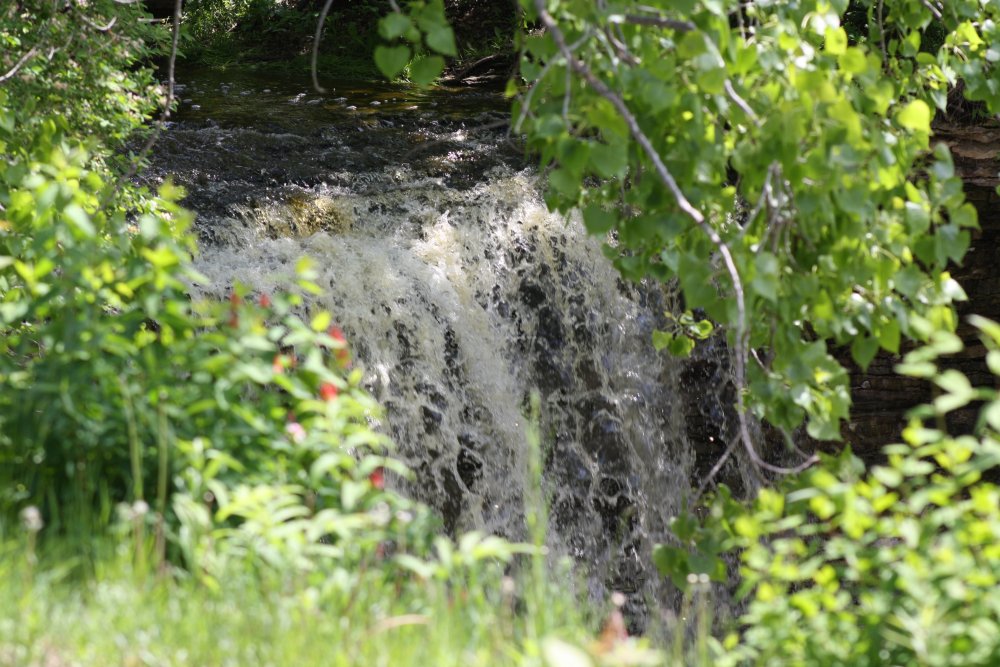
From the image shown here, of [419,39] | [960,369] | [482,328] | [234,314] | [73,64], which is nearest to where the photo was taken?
[419,39]

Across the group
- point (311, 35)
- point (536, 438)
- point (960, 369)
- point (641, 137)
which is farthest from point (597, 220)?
point (311, 35)

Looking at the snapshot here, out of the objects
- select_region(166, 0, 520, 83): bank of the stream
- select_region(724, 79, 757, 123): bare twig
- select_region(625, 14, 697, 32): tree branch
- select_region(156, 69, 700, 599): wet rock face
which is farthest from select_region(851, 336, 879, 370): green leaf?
select_region(166, 0, 520, 83): bank of the stream

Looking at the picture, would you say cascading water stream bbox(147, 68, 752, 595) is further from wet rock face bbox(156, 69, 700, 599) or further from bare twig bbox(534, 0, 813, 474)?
bare twig bbox(534, 0, 813, 474)

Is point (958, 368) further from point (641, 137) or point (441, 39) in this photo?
point (441, 39)

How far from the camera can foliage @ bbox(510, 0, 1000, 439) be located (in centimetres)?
253

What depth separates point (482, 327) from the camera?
652 centimetres

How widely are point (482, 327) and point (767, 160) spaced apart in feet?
13.2

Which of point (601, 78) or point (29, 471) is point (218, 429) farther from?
point (601, 78)

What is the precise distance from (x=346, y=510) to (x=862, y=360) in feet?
4.40

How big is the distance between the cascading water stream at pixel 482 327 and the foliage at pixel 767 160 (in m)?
3.33

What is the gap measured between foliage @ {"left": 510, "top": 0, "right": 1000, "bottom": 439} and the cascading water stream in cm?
333

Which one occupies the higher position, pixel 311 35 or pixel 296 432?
pixel 311 35

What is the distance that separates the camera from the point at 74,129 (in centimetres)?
561

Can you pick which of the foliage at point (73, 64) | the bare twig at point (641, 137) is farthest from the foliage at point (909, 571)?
the foliage at point (73, 64)
